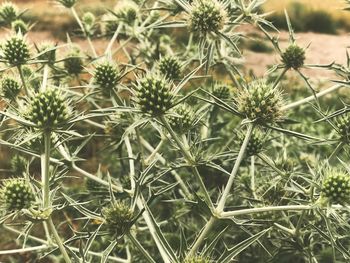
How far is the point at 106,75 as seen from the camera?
2.42 metres

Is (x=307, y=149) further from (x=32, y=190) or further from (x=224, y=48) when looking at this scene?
(x=32, y=190)

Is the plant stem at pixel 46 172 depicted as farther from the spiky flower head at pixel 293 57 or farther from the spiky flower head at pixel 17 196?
the spiky flower head at pixel 293 57

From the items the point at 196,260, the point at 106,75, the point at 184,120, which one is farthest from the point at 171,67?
the point at 196,260

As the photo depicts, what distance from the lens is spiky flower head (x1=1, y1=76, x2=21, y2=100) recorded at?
242cm

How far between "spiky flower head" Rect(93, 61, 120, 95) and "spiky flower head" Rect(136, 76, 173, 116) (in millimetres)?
620

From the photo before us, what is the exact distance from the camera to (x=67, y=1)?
3438 millimetres

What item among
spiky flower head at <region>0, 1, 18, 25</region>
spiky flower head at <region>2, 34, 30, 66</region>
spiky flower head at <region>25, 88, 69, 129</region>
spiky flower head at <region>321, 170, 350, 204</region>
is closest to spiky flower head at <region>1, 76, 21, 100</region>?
spiky flower head at <region>2, 34, 30, 66</region>

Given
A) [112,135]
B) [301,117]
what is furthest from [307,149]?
[112,135]

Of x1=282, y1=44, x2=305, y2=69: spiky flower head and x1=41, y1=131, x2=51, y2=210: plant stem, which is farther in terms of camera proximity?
x1=282, y1=44, x2=305, y2=69: spiky flower head

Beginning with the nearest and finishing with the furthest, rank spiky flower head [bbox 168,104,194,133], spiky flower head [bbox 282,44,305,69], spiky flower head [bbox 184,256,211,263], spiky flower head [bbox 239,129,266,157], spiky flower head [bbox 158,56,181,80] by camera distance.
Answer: spiky flower head [bbox 184,256,211,263] < spiky flower head [bbox 168,104,194,133] < spiky flower head [bbox 239,129,266,157] < spiky flower head [bbox 282,44,305,69] < spiky flower head [bbox 158,56,181,80]

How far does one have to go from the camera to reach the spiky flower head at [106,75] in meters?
2.42

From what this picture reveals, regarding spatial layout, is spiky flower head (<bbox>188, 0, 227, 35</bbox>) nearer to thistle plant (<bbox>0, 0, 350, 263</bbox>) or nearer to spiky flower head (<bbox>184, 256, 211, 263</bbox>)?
thistle plant (<bbox>0, 0, 350, 263</bbox>)

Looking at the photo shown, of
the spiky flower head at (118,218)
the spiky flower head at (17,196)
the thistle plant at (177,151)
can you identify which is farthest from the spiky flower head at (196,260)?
the spiky flower head at (17,196)

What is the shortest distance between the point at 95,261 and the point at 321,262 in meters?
1.38
